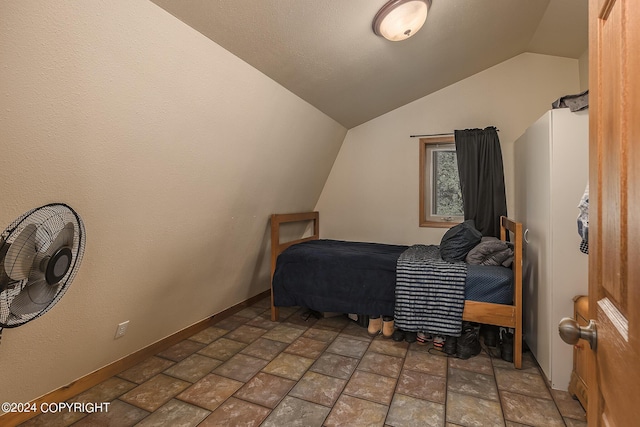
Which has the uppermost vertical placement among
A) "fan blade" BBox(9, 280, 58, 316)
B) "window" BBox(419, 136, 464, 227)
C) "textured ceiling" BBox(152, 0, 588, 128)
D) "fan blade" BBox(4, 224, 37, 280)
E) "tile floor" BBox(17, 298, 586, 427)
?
"textured ceiling" BBox(152, 0, 588, 128)

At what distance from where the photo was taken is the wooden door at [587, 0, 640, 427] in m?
0.48

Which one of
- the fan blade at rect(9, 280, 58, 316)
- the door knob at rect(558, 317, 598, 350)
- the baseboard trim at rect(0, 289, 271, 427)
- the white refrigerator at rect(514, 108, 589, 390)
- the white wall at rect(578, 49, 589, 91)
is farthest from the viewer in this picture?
the white wall at rect(578, 49, 589, 91)

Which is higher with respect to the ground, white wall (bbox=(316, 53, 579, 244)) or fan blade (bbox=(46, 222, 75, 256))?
white wall (bbox=(316, 53, 579, 244))

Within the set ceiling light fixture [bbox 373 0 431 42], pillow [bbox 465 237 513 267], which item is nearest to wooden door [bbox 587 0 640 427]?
ceiling light fixture [bbox 373 0 431 42]

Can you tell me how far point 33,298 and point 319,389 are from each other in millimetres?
1514

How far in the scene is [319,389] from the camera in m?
1.93

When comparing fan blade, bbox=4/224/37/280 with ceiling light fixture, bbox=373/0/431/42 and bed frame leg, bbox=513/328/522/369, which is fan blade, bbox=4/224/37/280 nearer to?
ceiling light fixture, bbox=373/0/431/42

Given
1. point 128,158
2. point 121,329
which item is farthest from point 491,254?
point 121,329

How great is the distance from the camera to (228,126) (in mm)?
1953

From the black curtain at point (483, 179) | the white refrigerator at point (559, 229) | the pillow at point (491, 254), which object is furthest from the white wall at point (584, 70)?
the pillow at point (491, 254)

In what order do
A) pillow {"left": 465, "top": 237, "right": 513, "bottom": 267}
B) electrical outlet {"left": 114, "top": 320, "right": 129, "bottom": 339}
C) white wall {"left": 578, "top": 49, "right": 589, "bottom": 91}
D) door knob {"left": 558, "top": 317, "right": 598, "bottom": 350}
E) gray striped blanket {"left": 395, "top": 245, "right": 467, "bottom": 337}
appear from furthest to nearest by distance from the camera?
white wall {"left": 578, "top": 49, "right": 589, "bottom": 91} → pillow {"left": 465, "top": 237, "right": 513, "bottom": 267} → gray striped blanket {"left": 395, "top": 245, "right": 467, "bottom": 337} → electrical outlet {"left": 114, "top": 320, "right": 129, "bottom": 339} → door knob {"left": 558, "top": 317, "right": 598, "bottom": 350}

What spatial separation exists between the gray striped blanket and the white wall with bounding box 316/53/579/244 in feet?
3.96

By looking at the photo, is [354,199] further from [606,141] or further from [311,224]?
[606,141]

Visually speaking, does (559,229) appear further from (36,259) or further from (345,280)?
(36,259)
